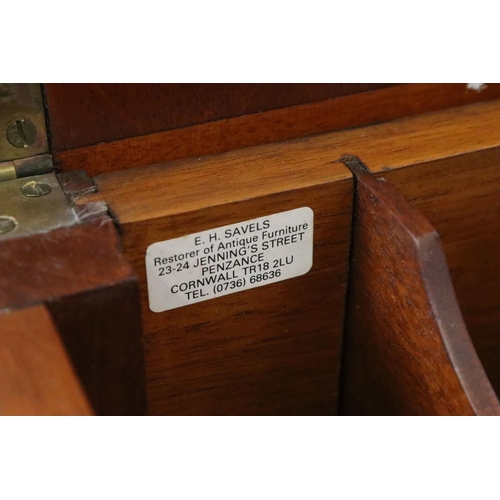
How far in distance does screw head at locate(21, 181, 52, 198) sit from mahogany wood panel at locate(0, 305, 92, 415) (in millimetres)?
170

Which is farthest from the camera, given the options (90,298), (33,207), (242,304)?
(242,304)

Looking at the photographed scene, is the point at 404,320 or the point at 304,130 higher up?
the point at 304,130

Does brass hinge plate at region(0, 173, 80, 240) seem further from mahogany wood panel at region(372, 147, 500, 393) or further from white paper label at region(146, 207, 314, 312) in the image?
mahogany wood panel at region(372, 147, 500, 393)

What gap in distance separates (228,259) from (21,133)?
24 centimetres

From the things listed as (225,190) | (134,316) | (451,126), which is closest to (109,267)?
(134,316)

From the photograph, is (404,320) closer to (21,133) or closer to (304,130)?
(304,130)

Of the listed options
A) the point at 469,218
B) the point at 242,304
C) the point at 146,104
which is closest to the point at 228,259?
the point at 242,304

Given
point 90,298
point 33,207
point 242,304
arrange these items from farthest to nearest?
point 242,304 < point 33,207 < point 90,298

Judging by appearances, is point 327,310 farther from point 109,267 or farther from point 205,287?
point 109,267

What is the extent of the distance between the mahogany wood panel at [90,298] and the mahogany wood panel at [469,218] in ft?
1.03

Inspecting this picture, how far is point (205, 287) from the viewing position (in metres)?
0.78

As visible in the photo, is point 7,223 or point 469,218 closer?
point 7,223

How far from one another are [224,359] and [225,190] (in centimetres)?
21

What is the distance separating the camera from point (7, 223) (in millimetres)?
673
